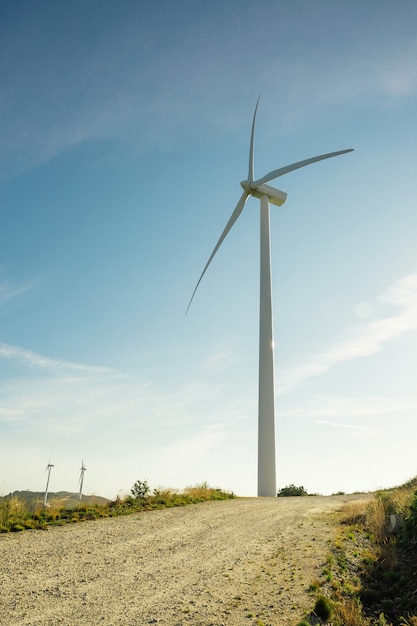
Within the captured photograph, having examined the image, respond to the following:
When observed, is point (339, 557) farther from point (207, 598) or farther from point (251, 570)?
point (207, 598)

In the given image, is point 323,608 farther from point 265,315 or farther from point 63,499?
point 265,315

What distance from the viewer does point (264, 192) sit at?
146 ft

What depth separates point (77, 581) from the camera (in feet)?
37.3

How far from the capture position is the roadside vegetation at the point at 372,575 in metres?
10.3

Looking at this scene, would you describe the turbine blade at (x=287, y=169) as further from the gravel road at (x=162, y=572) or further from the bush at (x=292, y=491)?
the gravel road at (x=162, y=572)

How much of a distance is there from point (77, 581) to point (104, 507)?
10116 mm

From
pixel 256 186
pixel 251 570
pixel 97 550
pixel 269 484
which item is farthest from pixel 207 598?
pixel 256 186

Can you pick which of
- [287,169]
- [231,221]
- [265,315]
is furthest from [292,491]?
[287,169]

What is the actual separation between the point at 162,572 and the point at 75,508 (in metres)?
9.19

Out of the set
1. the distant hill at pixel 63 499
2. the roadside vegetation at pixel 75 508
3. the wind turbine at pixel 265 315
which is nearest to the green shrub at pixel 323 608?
the roadside vegetation at pixel 75 508

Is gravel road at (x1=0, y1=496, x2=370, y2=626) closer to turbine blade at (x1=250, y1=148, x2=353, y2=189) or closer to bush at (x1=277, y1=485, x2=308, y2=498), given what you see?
bush at (x1=277, y1=485, x2=308, y2=498)

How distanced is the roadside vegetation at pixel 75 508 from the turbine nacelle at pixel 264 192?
2925 cm

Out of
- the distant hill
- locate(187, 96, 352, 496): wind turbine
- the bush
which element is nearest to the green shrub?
the distant hill

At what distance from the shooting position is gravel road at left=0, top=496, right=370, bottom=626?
970 centimetres
